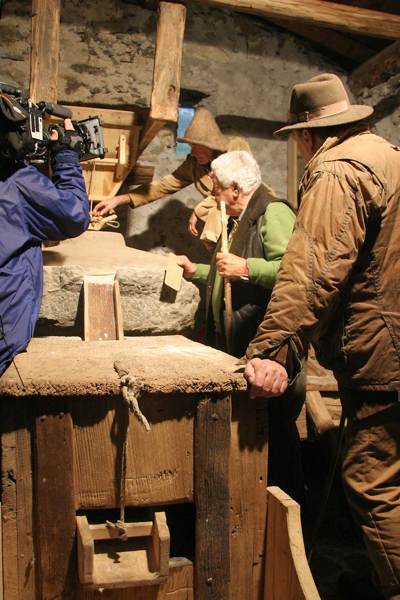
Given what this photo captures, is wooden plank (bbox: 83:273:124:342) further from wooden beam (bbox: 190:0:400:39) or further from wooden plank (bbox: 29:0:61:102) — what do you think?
wooden beam (bbox: 190:0:400:39)

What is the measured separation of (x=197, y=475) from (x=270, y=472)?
3.49 ft

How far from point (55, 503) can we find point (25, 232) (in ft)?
3.38

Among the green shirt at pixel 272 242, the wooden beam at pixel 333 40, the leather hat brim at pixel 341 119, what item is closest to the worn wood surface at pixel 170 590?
the green shirt at pixel 272 242

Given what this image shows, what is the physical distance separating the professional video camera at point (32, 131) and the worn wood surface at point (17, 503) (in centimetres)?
104

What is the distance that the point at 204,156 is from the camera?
4.40 m

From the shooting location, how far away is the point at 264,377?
176 cm

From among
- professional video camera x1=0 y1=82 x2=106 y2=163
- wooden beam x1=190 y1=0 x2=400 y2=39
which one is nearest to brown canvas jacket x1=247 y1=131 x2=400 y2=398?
professional video camera x1=0 y1=82 x2=106 y2=163

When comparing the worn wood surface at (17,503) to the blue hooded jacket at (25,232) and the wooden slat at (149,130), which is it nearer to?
the blue hooded jacket at (25,232)

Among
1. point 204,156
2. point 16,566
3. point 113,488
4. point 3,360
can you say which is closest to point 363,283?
point 113,488

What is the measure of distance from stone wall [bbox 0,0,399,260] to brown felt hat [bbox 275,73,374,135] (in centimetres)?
295

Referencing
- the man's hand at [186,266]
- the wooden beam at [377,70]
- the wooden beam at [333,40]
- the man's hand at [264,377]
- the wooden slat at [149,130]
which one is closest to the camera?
the man's hand at [264,377]

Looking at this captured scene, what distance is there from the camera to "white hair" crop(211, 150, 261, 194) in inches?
118

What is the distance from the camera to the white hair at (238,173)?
3.00 metres

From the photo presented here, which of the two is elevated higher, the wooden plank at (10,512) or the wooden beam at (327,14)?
the wooden beam at (327,14)
